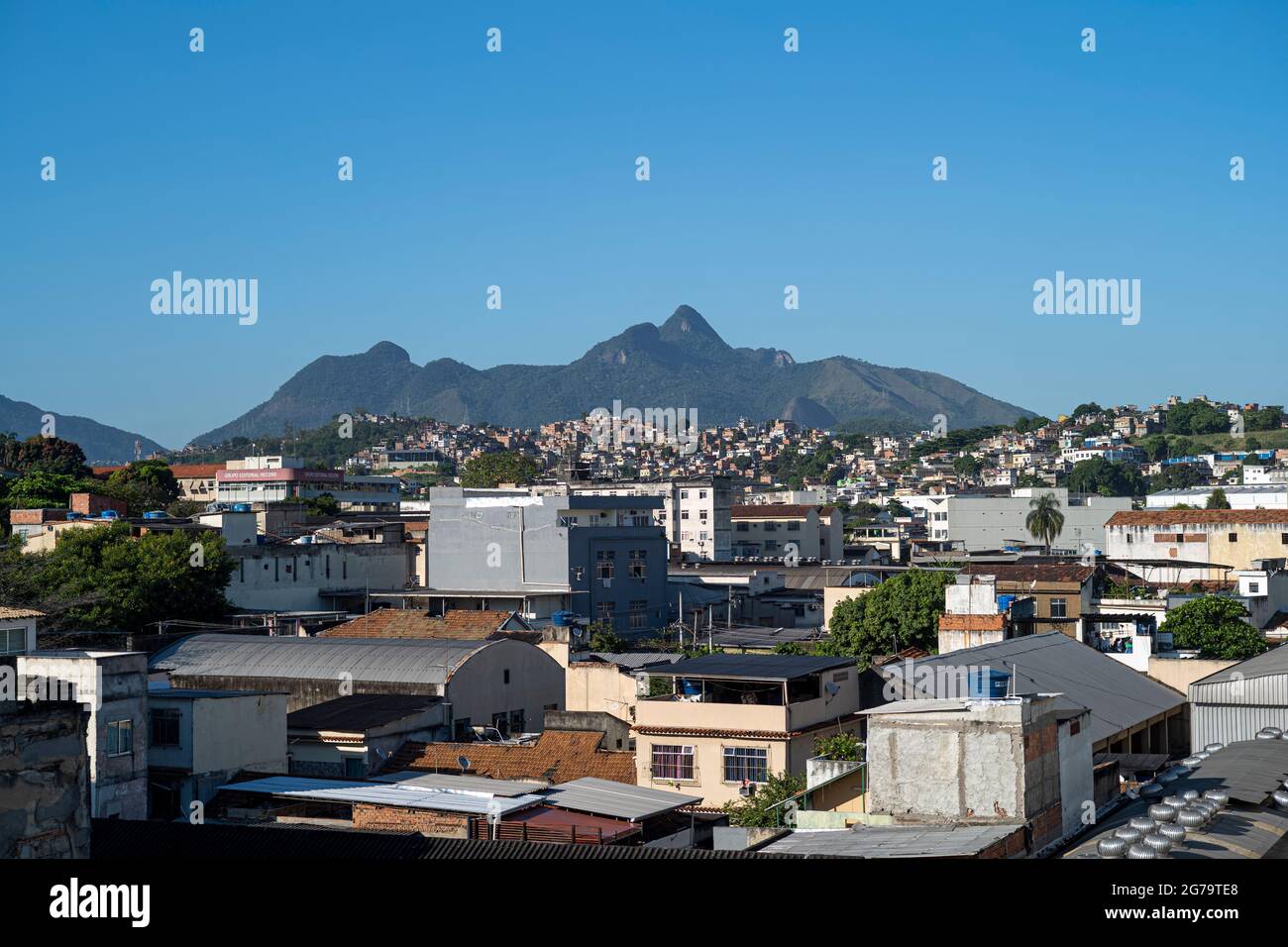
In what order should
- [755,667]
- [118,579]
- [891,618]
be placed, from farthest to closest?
[118,579] < [891,618] < [755,667]

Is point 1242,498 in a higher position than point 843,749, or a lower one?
higher

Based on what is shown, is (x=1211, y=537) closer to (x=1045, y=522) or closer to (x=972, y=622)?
(x=1045, y=522)

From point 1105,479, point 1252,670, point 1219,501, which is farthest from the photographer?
point 1105,479

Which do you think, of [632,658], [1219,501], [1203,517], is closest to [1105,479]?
[1219,501]

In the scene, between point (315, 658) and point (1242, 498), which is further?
point (1242, 498)

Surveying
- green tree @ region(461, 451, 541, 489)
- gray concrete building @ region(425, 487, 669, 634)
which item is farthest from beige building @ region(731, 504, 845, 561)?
green tree @ region(461, 451, 541, 489)

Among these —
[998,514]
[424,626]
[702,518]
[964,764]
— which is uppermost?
[702,518]

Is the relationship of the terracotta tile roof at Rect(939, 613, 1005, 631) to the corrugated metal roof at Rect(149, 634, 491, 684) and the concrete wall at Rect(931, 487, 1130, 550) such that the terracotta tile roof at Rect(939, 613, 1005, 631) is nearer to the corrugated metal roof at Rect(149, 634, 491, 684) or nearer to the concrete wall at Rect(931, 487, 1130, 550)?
the corrugated metal roof at Rect(149, 634, 491, 684)
